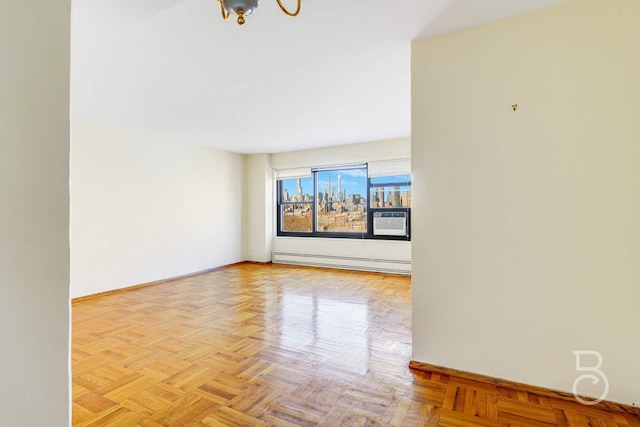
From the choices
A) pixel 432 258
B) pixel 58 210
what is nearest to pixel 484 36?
pixel 432 258

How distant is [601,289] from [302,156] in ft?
16.5

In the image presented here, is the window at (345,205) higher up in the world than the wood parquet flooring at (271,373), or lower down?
higher up

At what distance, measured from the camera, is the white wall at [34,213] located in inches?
22.9

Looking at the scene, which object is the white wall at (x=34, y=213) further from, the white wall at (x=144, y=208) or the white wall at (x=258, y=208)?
the white wall at (x=258, y=208)

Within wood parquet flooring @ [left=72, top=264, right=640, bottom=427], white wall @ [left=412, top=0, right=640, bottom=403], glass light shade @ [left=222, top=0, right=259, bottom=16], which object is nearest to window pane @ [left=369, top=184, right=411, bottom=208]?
wood parquet flooring @ [left=72, top=264, right=640, bottom=427]

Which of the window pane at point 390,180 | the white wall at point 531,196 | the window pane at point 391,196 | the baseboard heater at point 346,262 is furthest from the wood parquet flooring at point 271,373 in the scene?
the window pane at point 390,180

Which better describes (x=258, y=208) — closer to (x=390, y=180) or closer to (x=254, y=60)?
(x=390, y=180)

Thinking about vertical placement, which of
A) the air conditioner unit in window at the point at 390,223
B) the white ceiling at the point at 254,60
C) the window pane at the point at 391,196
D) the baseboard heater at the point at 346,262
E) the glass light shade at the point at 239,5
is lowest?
the baseboard heater at the point at 346,262

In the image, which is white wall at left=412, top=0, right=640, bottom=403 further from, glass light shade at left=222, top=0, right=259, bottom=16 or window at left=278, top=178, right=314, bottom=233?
window at left=278, top=178, right=314, bottom=233

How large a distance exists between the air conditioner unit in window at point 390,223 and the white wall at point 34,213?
200 inches

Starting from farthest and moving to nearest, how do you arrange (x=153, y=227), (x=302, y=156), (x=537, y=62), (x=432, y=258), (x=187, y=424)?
(x=302, y=156) < (x=153, y=227) < (x=432, y=258) < (x=537, y=62) < (x=187, y=424)

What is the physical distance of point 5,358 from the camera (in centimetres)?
57

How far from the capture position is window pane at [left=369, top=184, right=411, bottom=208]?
5355 millimetres

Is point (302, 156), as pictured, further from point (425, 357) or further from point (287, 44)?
point (425, 357)
